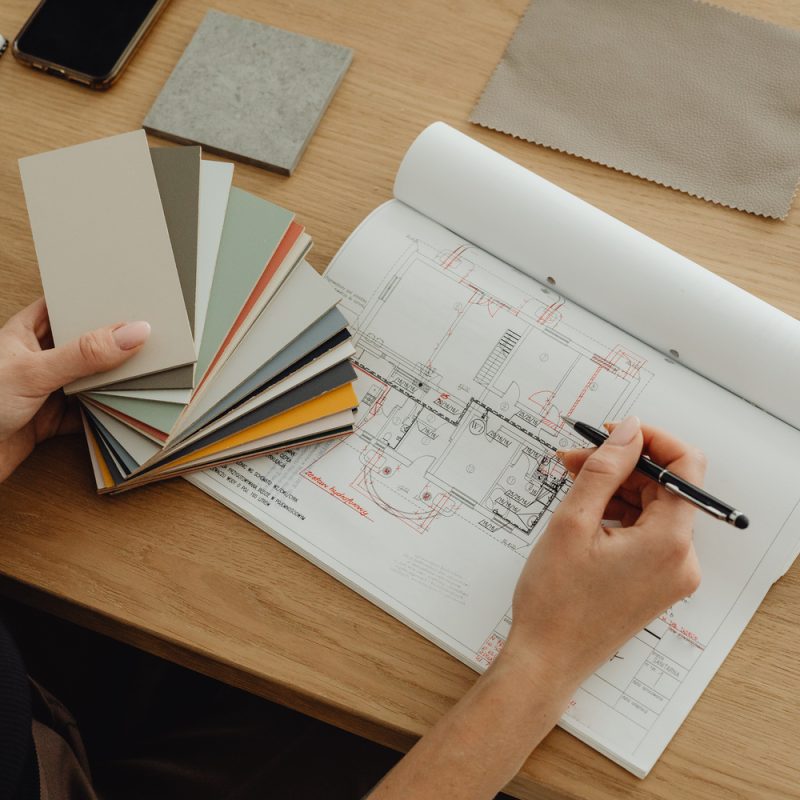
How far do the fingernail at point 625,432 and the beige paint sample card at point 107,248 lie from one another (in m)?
0.43

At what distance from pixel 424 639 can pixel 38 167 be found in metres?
0.65

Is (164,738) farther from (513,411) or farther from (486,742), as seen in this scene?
(513,411)

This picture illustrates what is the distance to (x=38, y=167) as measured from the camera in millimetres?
890

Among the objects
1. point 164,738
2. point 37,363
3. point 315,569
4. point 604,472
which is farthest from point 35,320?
point 604,472

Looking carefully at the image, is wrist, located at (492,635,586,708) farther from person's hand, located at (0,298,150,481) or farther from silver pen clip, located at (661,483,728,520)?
person's hand, located at (0,298,150,481)

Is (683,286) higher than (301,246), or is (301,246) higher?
(683,286)

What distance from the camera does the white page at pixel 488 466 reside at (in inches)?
31.0

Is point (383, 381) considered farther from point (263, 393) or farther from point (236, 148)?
point (236, 148)

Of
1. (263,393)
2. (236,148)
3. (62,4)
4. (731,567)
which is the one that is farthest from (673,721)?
(62,4)

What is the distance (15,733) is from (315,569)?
0.30 metres

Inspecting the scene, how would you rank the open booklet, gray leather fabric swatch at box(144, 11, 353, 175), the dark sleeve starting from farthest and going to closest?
1. gray leather fabric swatch at box(144, 11, 353, 175)
2. the open booklet
3. the dark sleeve

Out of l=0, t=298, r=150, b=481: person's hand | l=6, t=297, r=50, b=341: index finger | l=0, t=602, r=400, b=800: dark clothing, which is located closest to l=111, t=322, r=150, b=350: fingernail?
l=0, t=298, r=150, b=481: person's hand

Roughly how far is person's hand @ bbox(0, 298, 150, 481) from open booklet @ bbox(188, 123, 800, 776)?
161 millimetres

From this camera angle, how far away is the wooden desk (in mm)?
764
